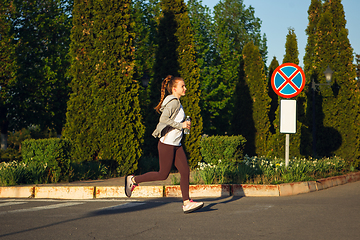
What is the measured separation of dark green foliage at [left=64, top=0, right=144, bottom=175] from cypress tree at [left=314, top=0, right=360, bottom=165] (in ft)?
22.6

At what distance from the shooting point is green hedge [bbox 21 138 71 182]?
11.0 metres

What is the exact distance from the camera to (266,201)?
27.0 ft

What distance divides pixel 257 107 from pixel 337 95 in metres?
7.08

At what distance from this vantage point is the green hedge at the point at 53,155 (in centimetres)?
1103

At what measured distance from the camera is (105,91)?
13438 mm

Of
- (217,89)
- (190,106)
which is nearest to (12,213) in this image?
(190,106)

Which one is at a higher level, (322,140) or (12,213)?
(322,140)

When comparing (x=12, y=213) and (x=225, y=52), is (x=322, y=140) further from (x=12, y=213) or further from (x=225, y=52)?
(x=225, y=52)

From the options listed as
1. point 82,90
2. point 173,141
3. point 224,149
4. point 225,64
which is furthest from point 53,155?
point 225,64

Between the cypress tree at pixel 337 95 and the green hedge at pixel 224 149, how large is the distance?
4781 mm

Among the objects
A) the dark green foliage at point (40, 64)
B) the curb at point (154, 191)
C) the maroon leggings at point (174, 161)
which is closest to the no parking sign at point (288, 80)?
the curb at point (154, 191)

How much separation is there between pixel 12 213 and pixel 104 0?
833 centimetres

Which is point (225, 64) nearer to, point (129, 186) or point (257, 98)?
point (257, 98)

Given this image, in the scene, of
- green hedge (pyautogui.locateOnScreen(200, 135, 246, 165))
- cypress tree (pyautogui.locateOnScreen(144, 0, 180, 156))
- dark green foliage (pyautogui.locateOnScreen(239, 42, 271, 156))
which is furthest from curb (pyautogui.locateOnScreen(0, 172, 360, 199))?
dark green foliage (pyautogui.locateOnScreen(239, 42, 271, 156))
